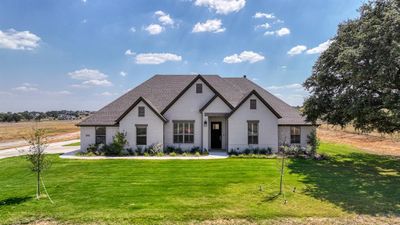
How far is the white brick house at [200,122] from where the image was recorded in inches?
926

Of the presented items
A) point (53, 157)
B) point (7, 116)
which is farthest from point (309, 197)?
point (7, 116)

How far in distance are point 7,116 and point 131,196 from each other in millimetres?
154218

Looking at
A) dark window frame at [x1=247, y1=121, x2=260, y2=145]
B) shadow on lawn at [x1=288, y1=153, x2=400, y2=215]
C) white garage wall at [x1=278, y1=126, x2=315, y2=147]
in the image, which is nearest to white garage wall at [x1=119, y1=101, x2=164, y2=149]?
dark window frame at [x1=247, y1=121, x2=260, y2=145]

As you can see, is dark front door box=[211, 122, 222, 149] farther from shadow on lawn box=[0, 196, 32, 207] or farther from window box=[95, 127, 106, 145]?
shadow on lawn box=[0, 196, 32, 207]

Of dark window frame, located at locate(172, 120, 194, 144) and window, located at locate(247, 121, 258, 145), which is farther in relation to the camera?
dark window frame, located at locate(172, 120, 194, 144)

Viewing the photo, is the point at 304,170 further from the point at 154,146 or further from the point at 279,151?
the point at 154,146

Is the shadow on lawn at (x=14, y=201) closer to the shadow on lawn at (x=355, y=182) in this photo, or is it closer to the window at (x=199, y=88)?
the shadow on lawn at (x=355, y=182)

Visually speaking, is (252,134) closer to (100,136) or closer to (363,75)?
(363,75)

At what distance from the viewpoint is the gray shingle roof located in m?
24.8

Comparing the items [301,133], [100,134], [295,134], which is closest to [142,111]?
[100,134]

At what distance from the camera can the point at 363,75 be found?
16797 mm

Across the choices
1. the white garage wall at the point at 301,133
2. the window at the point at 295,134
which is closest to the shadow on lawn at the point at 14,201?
the white garage wall at the point at 301,133

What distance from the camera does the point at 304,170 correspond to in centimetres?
1712

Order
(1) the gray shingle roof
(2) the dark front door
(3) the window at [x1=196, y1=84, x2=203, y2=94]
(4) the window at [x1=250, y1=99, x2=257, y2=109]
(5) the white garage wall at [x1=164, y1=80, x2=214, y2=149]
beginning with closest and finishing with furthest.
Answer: (4) the window at [x1=250, y1=99, x2=257, y2=109], (5) the white garage wall at [x1=164, y1=80, x2=214, y2=149], (3) the window at [x1=196, y1=84, x2=203, y2=94], (1) the gray shingle roof, (2) the dark front door
